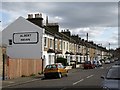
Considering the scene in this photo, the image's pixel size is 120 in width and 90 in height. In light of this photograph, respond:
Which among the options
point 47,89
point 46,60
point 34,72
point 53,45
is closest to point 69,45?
point 53,45

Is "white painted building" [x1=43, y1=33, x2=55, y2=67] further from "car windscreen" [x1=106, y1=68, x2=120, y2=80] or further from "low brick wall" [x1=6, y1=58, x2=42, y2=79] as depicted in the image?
"car windscreen" [x1=106, y1=68, x2=120, y2=80]

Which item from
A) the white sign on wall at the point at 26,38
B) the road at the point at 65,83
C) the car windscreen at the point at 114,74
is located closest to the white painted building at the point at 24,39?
the white sign on wall at the point at 26,38

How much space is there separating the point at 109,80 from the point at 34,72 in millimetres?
27079

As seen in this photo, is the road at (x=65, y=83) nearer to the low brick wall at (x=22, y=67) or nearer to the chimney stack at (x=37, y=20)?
the low brick wall at (x=22, y=67)

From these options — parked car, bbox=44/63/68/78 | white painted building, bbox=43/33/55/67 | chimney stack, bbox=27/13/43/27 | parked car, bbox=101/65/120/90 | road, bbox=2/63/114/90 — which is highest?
chimney stack, bbox=27/13/43/27

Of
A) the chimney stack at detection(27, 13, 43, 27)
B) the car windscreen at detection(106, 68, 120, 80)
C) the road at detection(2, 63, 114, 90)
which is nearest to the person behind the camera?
the car windscreen at detection(106, 68, 120, 80)

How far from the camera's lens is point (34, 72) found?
39.3m

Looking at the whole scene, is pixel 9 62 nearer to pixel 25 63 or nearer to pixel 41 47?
pixel 25 63

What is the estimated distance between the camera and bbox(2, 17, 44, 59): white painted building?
46.7m

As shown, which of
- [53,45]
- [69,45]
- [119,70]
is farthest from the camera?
[69,45]

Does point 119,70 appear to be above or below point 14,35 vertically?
below

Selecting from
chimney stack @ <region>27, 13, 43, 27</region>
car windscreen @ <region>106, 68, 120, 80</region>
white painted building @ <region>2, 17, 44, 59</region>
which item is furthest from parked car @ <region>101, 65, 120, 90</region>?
chimney stack @ <region>27, 13, 43, 27</region>

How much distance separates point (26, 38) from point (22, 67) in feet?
42.8

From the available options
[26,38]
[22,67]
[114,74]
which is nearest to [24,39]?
[26,38]
